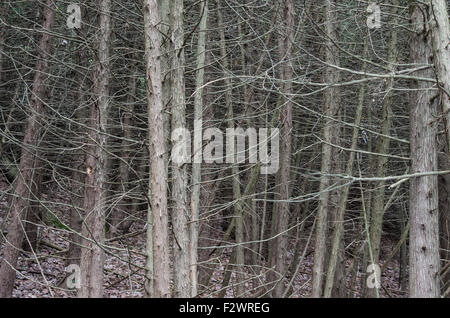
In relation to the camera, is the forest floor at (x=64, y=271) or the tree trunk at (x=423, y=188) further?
the forest floor at (x=64, y=271)

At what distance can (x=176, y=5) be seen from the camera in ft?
19.3

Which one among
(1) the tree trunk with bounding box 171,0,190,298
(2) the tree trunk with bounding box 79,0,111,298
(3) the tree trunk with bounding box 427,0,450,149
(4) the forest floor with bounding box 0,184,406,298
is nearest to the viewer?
(1) the tree trunk with bounding box 171,0,190,298

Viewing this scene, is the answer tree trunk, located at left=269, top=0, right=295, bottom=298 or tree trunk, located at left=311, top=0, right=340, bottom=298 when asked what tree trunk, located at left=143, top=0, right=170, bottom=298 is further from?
tree trunk, located at left=269, top=0, right=295, bottom=298

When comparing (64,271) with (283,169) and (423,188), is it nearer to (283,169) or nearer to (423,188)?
(283,169)

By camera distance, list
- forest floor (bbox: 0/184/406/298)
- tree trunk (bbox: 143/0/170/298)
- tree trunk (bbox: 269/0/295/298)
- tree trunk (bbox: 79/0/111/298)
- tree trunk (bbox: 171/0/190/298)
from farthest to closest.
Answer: forest floor (bbox: 0/184/406/298)
tree trunk (bbox: 269/0/295/298)
tree trunk (bbox: 79/0/111/298)
tree trunk (bbox: 171/0/190/298)
tree trunk (bbox: 143/0/170/298)

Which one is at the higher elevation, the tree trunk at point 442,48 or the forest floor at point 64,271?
the tree trunk at point 442,48

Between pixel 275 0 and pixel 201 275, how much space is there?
599cm

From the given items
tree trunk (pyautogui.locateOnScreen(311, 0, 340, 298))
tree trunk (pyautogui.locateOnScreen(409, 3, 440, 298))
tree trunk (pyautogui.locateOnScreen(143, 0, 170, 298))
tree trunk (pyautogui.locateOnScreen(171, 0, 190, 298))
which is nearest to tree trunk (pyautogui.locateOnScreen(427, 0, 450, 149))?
tree trunk (pyautogui.locateOnScreen(409, 3, 440, 298))

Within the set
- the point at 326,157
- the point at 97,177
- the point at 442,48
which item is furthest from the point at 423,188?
the point at 97,177

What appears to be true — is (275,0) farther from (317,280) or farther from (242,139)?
(317,280)

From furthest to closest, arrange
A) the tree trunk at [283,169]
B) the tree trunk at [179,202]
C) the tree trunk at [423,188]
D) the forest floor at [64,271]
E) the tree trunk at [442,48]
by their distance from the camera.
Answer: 1. the forest floor at [64,271]
2. the tree trunk at [283,169]
3. the tree trunk at [423,188]
4. the tree trunk at [442,48]
5. the tree trunk at [179,202]

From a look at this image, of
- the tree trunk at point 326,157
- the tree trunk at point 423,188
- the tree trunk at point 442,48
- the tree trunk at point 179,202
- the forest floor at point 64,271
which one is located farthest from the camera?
the forest floor at point 64,271

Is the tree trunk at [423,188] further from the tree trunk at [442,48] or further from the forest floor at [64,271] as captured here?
the forest floor at [64,271]

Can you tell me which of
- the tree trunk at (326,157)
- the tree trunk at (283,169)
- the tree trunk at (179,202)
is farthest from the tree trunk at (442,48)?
the tree trunk at (283,169)
